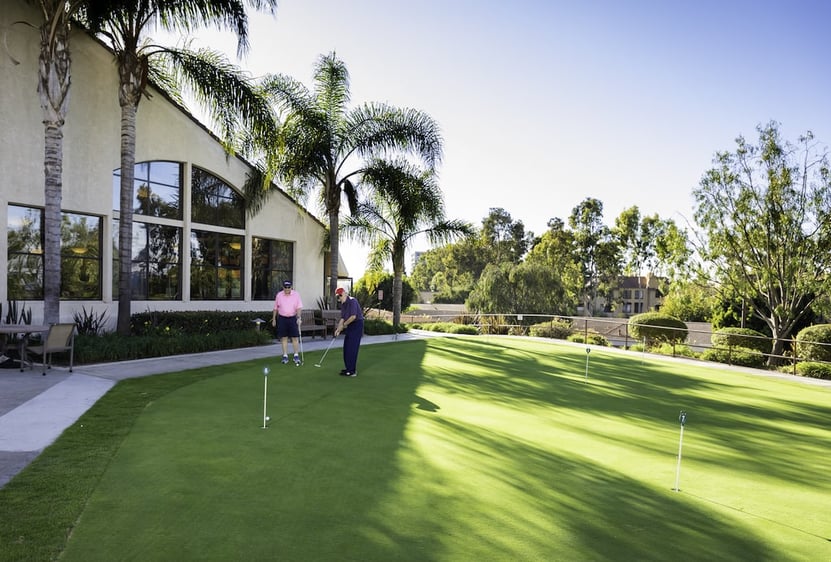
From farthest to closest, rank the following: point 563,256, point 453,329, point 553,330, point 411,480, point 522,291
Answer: point 563,256
point 522,291
point 453,329
point 553,330
point 411,480

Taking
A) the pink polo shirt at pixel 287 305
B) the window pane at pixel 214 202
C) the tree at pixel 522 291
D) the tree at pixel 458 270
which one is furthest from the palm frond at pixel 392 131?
the tree at pixel 458 270

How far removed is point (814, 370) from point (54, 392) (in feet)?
59.7

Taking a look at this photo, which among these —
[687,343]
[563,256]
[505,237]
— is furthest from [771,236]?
[505,237]

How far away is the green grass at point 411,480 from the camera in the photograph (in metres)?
3.72

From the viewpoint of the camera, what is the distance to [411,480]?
16.3ft

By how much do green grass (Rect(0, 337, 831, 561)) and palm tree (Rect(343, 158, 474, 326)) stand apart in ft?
42.9

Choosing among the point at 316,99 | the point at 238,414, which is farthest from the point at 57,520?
the point at 316,99

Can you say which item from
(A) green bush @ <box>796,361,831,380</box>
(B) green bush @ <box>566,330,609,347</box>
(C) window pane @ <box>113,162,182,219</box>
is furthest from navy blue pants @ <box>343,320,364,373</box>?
(B) green bush @ <box>566,330,609,347</box>

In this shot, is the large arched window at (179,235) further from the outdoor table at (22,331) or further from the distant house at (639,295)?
the distant house at (639,295)

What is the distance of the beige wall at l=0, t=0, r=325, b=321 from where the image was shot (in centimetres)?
1358

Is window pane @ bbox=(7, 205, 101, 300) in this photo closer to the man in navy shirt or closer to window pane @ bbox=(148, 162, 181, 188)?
window pane @ bbox=(148, 162, 181, 188)

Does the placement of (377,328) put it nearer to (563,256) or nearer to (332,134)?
(332,134)

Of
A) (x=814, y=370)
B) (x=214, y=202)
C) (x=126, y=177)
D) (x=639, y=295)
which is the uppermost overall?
(x=214, y=202)

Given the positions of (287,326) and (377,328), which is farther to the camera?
(377,328)
